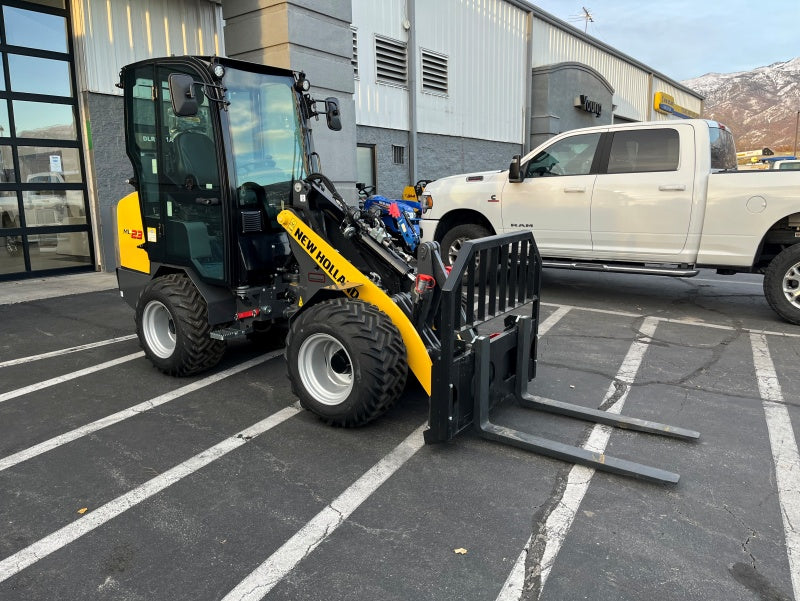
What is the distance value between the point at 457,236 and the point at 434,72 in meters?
9.55

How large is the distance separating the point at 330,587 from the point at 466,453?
142 cm

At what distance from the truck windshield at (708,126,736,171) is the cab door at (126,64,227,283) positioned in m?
5.83

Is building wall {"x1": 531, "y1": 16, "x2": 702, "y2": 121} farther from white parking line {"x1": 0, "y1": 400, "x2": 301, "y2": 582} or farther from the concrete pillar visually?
white parking line {"x1": 0, "y1": 400, "x2": 301, "y2": 582}

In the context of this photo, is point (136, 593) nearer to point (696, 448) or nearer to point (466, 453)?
point (466, 453)

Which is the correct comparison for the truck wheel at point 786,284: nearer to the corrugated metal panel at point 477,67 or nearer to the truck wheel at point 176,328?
the truck wheel at point 176,328

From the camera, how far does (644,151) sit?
7504 millimetres

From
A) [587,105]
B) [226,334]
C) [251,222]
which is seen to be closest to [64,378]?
[226,334]

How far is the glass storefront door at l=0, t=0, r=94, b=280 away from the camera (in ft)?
31.7

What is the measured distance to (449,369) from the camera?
3.59m

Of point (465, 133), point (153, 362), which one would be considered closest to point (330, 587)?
point (153, 362)

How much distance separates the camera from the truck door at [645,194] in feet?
23.5

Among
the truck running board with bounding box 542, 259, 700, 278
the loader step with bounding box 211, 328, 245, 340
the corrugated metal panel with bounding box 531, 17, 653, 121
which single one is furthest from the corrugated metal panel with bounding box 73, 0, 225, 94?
the corrugated metal panel with bounding box 531, 17, 653, 121

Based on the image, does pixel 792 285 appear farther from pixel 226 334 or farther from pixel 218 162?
pixel 218 162

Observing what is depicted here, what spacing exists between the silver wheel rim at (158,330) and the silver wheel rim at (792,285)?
6.52 meters
